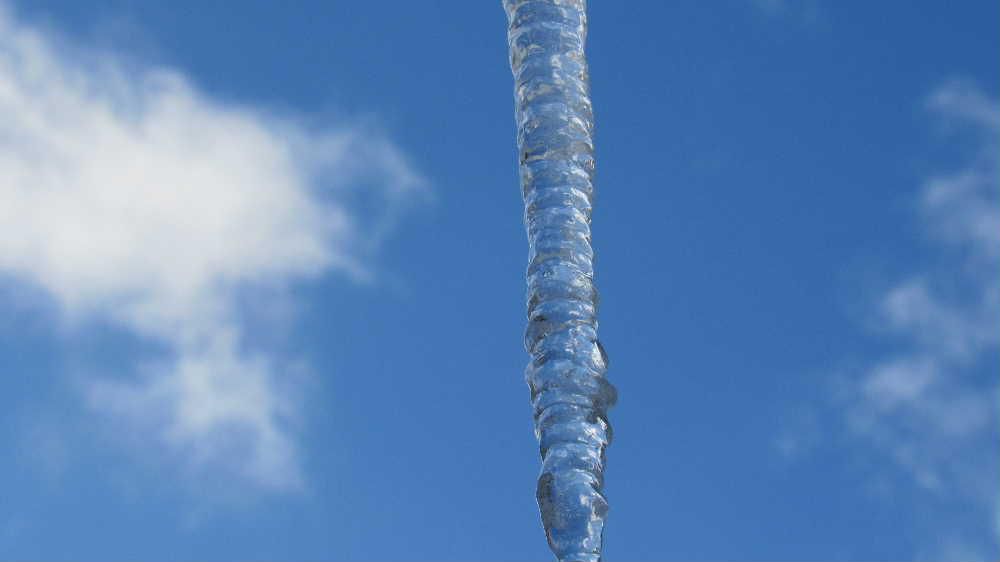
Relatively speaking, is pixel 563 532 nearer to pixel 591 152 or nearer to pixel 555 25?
pixel 591 152

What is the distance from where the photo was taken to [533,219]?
23.9 feet

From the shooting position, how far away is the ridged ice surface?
658cm

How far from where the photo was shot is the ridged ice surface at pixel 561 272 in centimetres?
658

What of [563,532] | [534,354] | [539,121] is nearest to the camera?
[563,532]

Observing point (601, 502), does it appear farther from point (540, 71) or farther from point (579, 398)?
point (540, 71)

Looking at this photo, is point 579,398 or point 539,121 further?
point 539,121

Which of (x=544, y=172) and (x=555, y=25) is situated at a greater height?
(x=555, y=25)

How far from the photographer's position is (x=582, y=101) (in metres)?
7.71

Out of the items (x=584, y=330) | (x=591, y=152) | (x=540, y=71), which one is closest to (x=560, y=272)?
(x=584, y=330)

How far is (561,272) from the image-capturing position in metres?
7.07

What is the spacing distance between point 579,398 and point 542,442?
306 millimetres

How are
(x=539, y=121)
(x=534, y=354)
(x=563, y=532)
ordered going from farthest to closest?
(x=539, y=121) → (x=534, y=354) → (x=563, y=532)

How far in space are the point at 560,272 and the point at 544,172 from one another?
2.11 feet

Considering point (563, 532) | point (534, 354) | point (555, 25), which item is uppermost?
point (555, 25)
